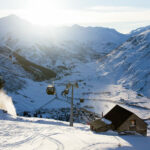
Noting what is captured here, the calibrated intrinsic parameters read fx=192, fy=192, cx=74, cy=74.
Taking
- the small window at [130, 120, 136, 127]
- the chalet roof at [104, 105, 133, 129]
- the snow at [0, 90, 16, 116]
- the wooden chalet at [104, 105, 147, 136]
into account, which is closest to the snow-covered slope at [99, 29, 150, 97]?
the snow at [0, 90, 16, 116]

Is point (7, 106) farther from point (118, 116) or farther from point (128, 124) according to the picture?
point (128, 124)

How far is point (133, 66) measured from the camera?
132 meters

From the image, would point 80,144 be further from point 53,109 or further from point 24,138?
point 53,109

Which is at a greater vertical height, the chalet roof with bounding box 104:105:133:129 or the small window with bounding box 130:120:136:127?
the chalet roof with bounding box 104:105:133:129

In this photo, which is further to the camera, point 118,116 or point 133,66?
point 133,66

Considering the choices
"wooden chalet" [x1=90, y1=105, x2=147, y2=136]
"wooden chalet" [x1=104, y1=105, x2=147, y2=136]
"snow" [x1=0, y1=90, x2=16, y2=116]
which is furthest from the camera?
"snow" [x1=0, y1=90, x2=16, y2=116]

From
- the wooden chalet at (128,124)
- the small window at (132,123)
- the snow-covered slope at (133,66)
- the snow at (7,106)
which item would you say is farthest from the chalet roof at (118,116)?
the snow-covered slope at (133,66)

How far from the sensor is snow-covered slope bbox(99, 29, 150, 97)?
360 ft

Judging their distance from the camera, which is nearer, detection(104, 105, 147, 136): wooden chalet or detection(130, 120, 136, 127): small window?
detection(104, 105, 147, 136): wooden chalet

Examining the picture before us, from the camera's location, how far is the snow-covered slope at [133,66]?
10962 centimetres

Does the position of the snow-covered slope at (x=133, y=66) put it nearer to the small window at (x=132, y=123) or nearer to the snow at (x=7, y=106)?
the snow at (x=7, y=106)

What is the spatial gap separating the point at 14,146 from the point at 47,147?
7.88ft

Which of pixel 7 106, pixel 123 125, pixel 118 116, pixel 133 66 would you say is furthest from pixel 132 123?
pixel 133 66

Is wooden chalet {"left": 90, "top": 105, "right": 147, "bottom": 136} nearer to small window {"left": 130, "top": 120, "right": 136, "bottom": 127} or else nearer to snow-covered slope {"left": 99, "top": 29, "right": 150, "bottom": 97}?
small window {"left": 130, "top": 120, "right": 136, "bottom": 127}
